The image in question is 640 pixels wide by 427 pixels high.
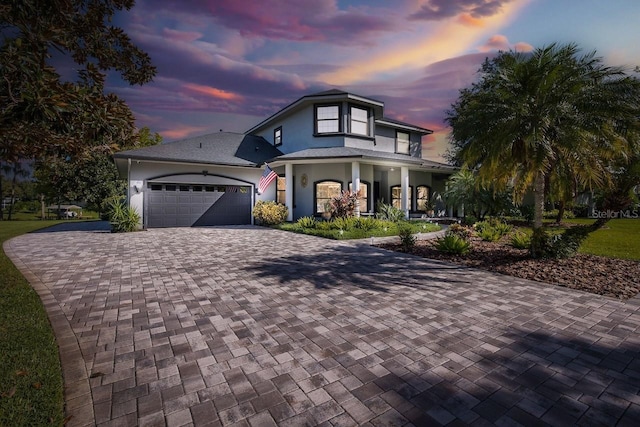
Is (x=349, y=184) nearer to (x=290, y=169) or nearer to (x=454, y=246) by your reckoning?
(x=290, y=169)

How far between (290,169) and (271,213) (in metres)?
2.65

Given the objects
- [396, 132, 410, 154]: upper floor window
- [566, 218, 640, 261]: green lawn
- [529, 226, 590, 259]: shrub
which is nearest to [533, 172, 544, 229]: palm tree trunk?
[529, 226, 590, 259]: shrub

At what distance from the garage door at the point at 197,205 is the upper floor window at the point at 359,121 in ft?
24.5

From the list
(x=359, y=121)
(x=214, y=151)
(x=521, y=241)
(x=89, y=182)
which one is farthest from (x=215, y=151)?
(x=521, y=241)

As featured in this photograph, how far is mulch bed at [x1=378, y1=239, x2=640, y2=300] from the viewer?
5.31 meters

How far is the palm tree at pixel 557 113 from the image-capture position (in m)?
6.31

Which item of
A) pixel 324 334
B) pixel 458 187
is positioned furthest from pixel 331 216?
pixel 324 334

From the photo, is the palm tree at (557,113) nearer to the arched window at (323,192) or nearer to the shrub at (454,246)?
the shrub at (454,246)

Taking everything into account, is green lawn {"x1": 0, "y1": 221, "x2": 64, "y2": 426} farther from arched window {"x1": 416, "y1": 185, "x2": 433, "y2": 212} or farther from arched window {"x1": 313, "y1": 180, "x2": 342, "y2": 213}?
arched window {"x1": 416, "y1": 185, "x2": 433, "y2": 212}

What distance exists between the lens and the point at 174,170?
15797mm

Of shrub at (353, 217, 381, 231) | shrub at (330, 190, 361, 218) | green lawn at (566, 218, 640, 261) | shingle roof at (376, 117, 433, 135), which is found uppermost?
shingle roof at (376, 117, 433, 135)

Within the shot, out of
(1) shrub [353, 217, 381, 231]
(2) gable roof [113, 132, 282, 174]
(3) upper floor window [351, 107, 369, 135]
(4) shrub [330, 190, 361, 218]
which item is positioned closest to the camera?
(1) shrub [353, 217, 381, 231]

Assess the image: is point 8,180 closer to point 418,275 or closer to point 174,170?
point 174,170

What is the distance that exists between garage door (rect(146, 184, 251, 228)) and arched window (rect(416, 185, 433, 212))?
1153 centimetres
